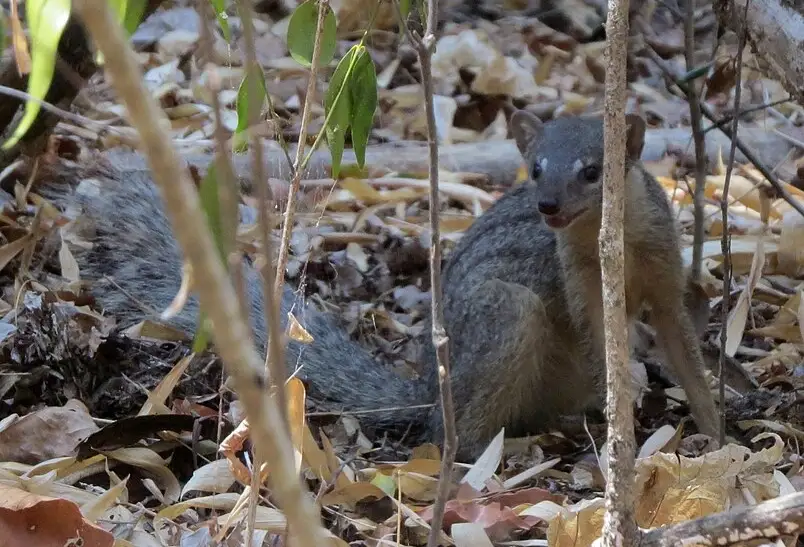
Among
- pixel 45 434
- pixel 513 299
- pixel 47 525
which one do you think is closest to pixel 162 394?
pixel 45 434

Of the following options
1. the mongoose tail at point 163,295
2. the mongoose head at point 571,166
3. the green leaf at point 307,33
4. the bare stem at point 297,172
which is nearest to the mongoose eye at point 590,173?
the mongoose head at point 571,166

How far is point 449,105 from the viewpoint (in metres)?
5.72

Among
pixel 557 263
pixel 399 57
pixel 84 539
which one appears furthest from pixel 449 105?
pixel 84 539

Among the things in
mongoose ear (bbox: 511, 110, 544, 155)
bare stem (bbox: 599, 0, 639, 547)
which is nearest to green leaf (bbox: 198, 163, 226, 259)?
bare stem (bbox: 599, 0, 639, 547)

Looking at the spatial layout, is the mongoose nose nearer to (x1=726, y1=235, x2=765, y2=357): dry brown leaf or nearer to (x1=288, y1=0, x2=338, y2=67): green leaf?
(x1=726, y1=235, x2=765, y2=357): dry brown leaf

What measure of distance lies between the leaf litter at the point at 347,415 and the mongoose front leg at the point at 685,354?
0.26 feet

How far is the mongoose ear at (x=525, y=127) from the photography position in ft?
11.6

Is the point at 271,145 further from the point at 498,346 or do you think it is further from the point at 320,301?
the point at 498,346

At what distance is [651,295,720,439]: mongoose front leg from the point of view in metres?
3.09

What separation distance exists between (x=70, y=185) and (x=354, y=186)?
4.27 feet

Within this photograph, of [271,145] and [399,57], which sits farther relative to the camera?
Result: [399,57]

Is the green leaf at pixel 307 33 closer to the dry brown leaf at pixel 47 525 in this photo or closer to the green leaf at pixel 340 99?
the green leaf at pixel 340 99

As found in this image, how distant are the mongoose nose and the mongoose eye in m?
0.16

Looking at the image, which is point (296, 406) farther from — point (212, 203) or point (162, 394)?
point (162, 394)
